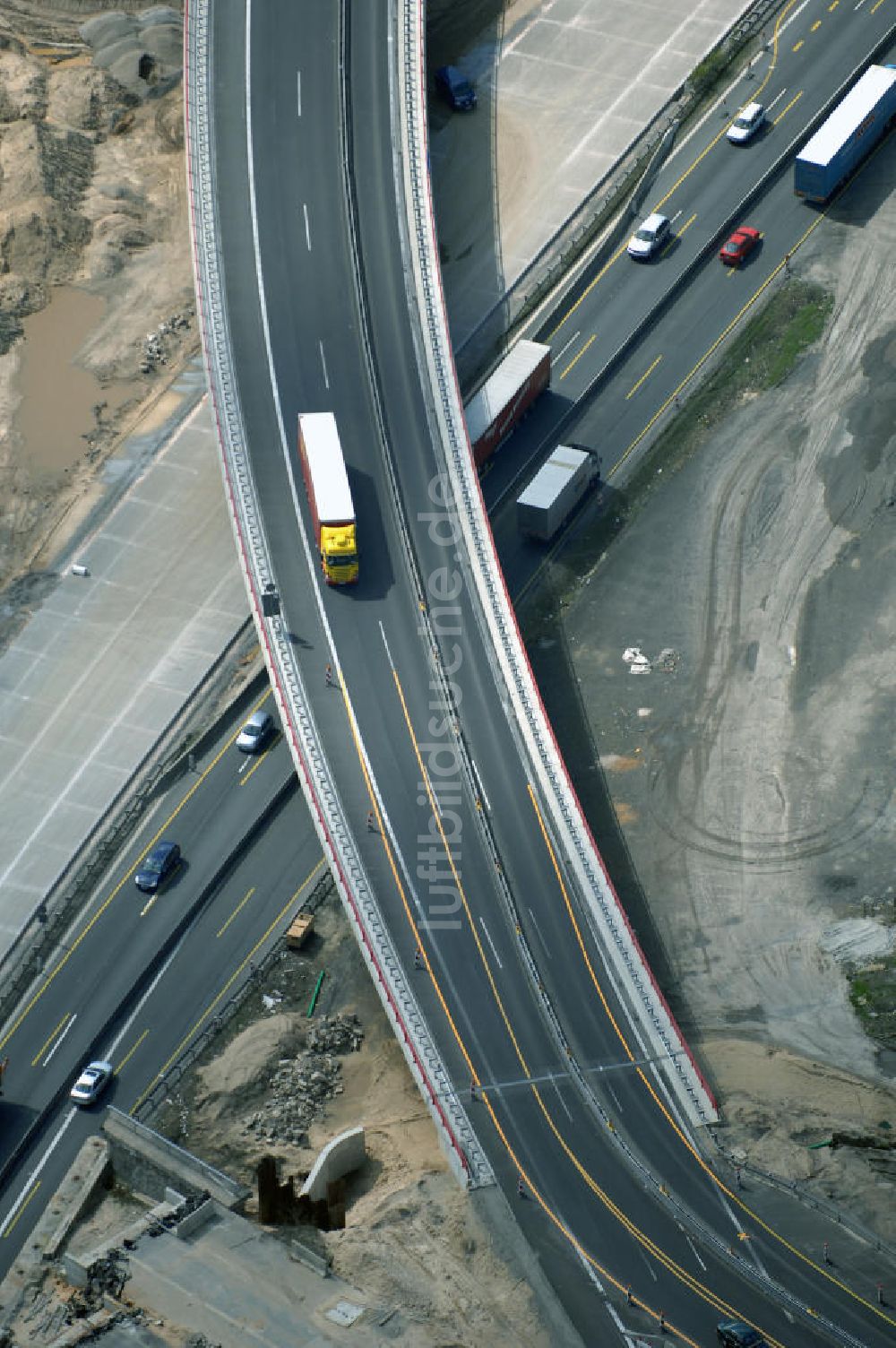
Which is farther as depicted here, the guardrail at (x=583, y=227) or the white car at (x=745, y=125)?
the white car at (x=745, y=125)

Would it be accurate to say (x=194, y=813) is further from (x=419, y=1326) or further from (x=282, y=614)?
(x=419, y=1326)

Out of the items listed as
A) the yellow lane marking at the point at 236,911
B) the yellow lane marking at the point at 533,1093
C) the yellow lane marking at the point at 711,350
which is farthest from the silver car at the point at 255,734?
the yellow lane marking at the point at 711,350

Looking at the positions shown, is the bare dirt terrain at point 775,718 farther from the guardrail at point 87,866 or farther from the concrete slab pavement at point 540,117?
the guardrail at point 87,866

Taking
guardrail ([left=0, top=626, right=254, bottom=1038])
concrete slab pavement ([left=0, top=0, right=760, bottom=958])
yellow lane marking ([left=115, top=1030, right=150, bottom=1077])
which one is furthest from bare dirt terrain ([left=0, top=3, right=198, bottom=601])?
yellow lane marking ([left=115, top=1030, right=150, bottom=1077])

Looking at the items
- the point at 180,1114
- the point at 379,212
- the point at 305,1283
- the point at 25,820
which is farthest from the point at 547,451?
the point at 305,1283

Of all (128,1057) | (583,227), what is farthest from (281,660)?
(583,227)
